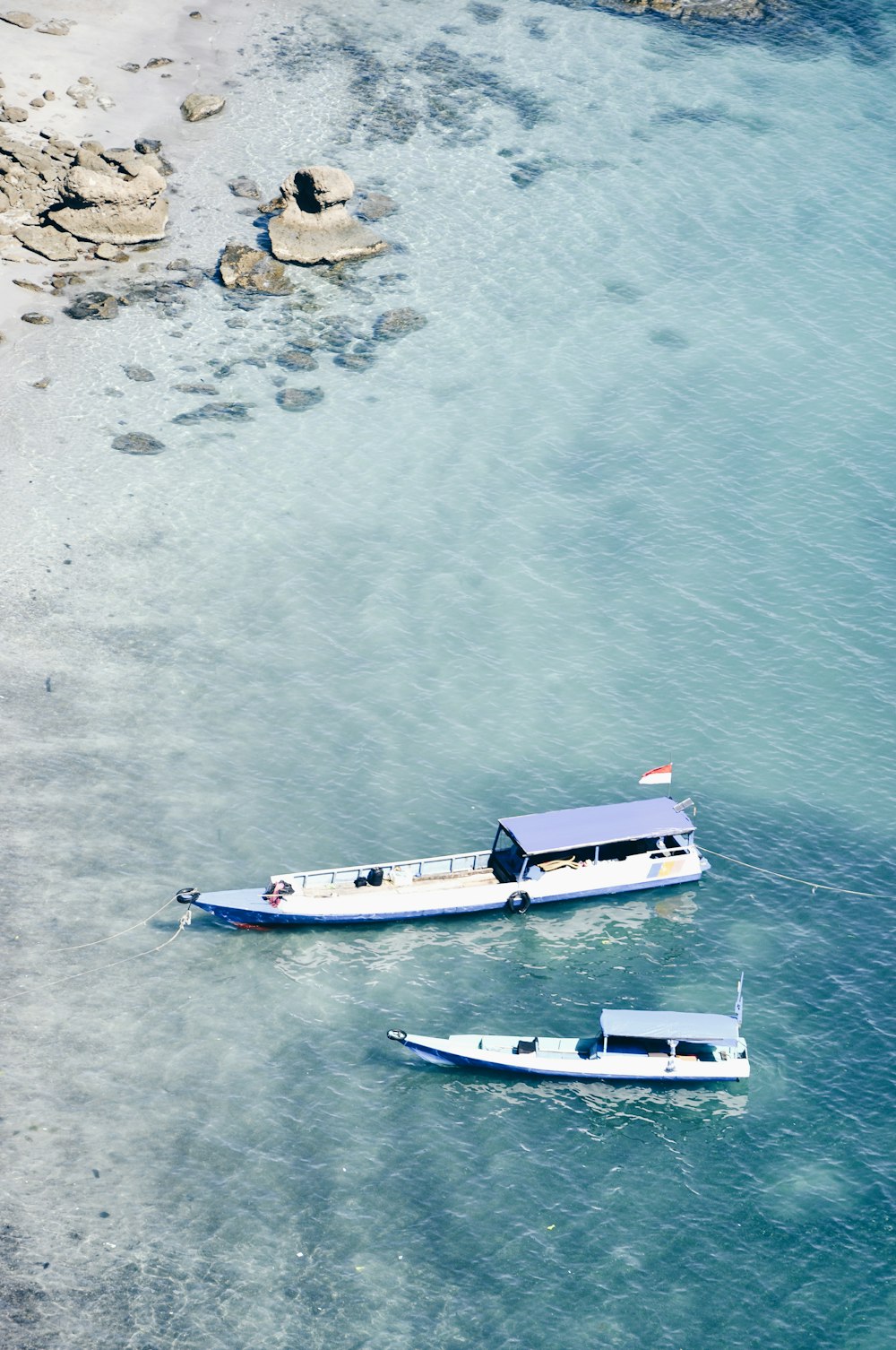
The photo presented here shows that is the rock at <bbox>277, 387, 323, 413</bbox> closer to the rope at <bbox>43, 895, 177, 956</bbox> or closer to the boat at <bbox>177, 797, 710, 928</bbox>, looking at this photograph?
the boat at <bbox>177, 797, 710, 928</bbox>

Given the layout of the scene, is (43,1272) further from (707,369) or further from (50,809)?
(707,369)

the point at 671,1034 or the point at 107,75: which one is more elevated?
the point at 107,75

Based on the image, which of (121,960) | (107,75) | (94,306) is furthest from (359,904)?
(107,75)

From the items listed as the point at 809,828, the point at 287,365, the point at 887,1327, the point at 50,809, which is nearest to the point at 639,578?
the point at 809,828

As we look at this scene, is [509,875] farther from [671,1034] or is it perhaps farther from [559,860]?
[671,1034]

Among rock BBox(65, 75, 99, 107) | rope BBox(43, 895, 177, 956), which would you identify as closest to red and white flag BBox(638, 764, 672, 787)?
rope BBox(43, 895, 177, 956)

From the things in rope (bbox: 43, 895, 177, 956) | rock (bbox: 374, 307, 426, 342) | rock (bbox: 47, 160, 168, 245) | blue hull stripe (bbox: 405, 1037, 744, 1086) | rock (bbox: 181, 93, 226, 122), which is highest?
rock (bbox: 181, 93, 226, 122)
